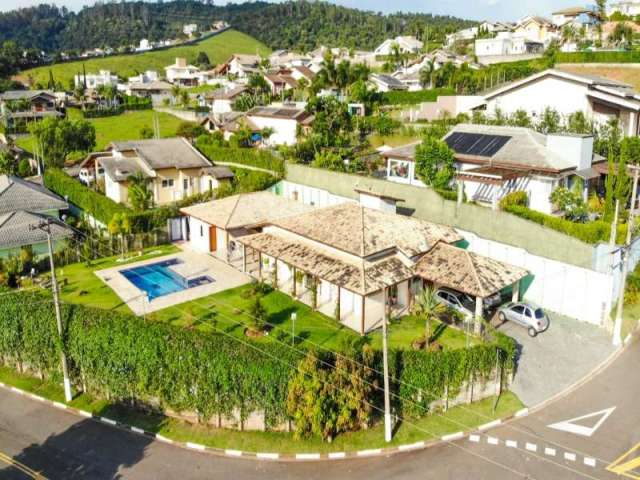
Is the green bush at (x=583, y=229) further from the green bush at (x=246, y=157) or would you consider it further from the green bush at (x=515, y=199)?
the green bush at (x=246, y=157)

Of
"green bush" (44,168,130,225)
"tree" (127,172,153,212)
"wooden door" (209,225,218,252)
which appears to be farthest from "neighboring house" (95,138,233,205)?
"wooden door" (209,225,218,252)

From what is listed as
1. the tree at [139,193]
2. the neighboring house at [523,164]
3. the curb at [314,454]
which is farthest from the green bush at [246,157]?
the curb at [314,454]

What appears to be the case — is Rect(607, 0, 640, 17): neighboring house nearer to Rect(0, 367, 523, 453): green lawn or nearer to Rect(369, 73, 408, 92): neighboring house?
Rect(369, 73, 408, 92): neighboring house

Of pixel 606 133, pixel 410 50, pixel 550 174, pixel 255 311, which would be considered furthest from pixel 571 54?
pixel 255 311

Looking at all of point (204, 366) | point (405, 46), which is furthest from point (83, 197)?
point (405, 46)

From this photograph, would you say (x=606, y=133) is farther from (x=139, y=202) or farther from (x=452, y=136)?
(x=139, y=202)

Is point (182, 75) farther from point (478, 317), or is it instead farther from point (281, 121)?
point (478, 317)
